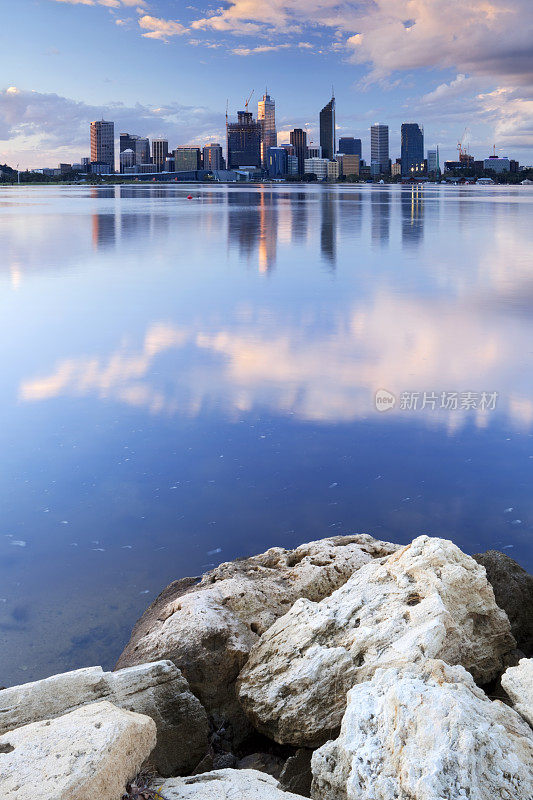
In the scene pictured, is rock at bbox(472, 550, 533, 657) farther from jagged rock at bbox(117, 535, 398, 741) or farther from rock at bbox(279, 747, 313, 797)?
rock at bbox(279, 747, 313, 797)

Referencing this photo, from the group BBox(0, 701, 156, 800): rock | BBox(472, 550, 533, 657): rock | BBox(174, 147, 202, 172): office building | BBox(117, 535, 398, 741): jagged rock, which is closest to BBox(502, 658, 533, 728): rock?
BBox(472, 550, 533, 657): rock

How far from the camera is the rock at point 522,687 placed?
2.88m

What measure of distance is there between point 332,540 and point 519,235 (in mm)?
22057

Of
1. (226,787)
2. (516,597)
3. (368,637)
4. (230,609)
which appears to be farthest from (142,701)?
(516,597)

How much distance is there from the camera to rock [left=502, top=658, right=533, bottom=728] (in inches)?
113

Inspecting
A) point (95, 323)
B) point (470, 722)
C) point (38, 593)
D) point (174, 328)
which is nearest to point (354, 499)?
point (38, 593)

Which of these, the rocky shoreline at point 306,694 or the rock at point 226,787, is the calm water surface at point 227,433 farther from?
the rock at point 226,787

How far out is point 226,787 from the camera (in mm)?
2736

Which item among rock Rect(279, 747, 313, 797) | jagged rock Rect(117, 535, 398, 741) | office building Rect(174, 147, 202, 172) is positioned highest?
office building Rect(174, 147, 202, 172)

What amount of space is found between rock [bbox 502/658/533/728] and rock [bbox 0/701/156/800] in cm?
138

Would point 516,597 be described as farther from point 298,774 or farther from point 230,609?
point 298,774

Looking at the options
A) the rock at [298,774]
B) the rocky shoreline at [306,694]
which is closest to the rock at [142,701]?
the rocky shoreline at [306,694]

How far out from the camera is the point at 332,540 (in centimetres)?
466

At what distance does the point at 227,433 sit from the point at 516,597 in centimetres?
318
